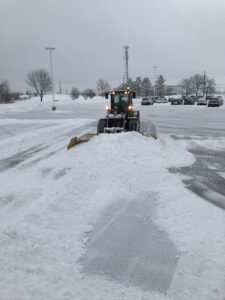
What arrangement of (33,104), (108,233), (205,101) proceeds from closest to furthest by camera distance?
(108,233) → (205,101) → (33,104)

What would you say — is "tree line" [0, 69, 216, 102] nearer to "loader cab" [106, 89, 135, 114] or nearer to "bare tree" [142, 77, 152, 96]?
"bare tree" [142, 77, 152, 96]

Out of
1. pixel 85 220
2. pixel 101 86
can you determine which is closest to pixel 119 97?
pixel 85 220

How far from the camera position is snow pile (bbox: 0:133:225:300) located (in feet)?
18.0

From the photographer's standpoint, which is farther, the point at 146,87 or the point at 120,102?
the point at 146,87

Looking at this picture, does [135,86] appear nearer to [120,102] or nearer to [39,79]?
[39,79]

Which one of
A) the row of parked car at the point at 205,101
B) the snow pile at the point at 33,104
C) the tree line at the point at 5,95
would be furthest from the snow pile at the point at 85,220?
the tree line at the point at 5,95

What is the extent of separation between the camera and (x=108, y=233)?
24.3 ft

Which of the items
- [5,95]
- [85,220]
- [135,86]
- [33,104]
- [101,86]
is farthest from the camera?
[101,86]

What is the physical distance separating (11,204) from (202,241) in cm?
432

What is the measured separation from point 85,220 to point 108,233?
0.69 metres

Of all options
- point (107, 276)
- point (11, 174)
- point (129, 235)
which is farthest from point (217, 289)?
point (11, 174)

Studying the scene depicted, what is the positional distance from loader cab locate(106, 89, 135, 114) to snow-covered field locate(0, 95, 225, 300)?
7725 mm

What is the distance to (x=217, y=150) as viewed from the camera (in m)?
17.5

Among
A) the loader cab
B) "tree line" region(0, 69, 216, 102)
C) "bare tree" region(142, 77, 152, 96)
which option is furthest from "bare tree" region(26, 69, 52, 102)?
the loader cab
